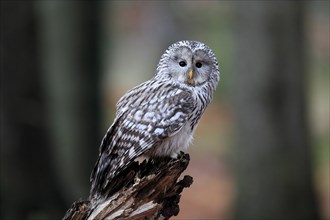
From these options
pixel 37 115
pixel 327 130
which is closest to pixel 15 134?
pixel 37 115

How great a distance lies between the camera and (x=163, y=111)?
6223 millimetres

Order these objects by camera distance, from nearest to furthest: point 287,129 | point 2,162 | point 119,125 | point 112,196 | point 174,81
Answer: point 112,196 → point 119,125 → point 174,81 → point 2,162 → point 287,129

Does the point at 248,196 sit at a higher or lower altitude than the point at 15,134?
lower

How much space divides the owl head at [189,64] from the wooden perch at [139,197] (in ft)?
3.23

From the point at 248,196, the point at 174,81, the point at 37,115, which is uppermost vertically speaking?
the point at 174,81

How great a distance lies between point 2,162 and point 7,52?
1496 millimetres

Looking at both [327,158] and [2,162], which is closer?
[2,162]

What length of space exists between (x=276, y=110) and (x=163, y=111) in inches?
228

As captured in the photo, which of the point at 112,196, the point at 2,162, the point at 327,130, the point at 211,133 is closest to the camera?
the point at 112,196

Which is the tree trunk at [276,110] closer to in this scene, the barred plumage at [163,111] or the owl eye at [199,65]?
the barred plumage at [163,111]

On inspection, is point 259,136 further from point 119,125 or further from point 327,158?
point 327,158

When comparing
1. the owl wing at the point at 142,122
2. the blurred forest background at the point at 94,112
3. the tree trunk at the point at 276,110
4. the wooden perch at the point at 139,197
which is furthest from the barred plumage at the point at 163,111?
the tree trunk at the point at 276,110

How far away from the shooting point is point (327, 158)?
826 inches

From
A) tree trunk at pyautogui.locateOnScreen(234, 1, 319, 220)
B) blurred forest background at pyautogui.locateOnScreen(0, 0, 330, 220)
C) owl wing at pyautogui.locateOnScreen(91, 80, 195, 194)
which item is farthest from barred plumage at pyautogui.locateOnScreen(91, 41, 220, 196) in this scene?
tree trunk at pyautogui.locateOnScreen(234, 1, 319, 220)
